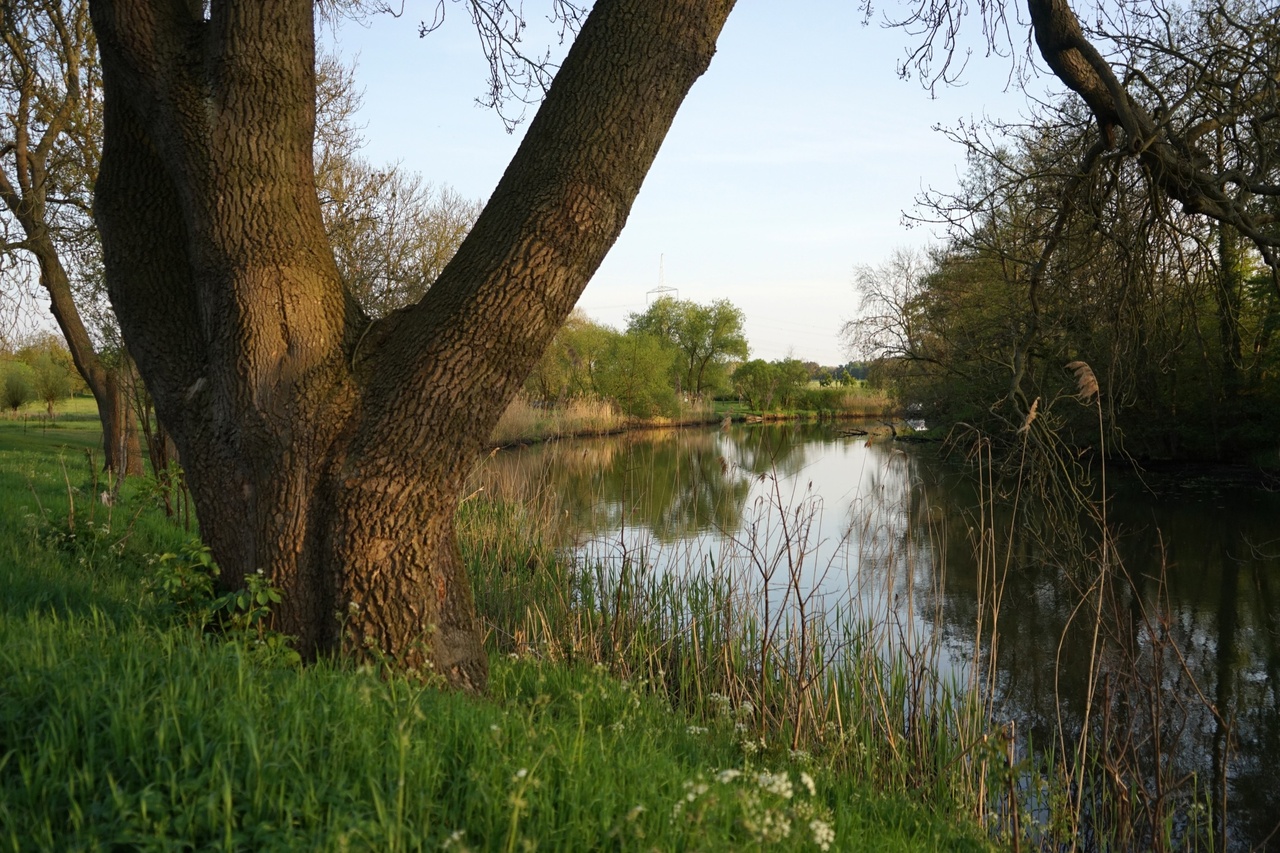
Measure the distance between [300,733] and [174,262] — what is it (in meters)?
2.56

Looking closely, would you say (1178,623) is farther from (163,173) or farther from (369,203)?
(369,203)

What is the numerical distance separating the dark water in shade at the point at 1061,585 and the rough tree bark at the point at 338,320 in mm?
1598

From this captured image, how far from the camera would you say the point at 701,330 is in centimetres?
6569

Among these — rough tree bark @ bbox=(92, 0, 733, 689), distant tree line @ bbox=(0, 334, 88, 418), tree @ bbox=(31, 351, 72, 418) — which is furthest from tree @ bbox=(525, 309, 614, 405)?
tree @ bbox=(31, 351, 72, 418)

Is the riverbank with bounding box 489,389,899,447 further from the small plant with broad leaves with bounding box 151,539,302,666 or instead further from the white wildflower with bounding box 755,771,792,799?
the white wildflower with bounding box 755,771,792,799

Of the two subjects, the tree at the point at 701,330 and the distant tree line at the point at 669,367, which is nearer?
the distant tree line at the point at 669,367

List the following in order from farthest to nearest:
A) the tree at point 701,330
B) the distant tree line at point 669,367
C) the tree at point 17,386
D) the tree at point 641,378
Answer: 1. the tree at point 701,330
2. the tree at point 641,378
3. the tree at point 17,386
4. the distant tree line at point 669,367

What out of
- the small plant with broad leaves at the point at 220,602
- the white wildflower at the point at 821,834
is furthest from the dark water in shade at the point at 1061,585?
the small plant with broad leaves at the point at 220,602

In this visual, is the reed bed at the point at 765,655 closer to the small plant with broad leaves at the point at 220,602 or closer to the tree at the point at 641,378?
the small plant with broad leaves at the point at 220,602

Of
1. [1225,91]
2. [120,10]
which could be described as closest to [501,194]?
[120,10]

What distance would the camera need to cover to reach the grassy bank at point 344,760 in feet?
6.81

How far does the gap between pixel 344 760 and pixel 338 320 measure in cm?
215

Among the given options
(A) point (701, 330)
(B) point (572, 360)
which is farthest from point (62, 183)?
(A) point (701, 330)

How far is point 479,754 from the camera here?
8.21 ft
